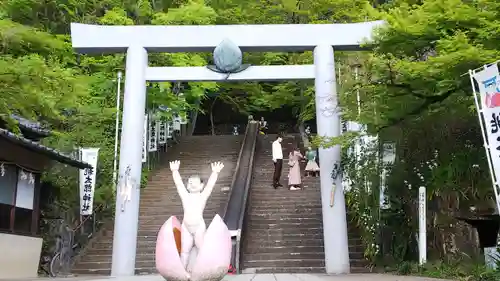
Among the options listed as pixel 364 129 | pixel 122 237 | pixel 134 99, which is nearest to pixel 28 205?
pixel 122 237

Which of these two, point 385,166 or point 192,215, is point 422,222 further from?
point 192,215

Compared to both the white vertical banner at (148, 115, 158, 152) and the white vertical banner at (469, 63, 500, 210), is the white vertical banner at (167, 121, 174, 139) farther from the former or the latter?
the white vertical banner at (469, 63, 500, 210)

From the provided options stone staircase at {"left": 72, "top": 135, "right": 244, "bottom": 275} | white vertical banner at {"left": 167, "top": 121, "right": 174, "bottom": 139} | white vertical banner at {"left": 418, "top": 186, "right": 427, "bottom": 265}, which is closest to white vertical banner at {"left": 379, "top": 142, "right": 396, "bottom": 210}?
white vertical banner at {"left": 418, "top": 186, "right": 427, "bottom": 265}

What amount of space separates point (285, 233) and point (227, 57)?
4.55 meters

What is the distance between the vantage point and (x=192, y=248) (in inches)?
277

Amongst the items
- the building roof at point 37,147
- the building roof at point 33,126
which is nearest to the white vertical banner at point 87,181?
the building roof at point 37,147

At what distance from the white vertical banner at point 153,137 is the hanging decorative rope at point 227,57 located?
25.1ft

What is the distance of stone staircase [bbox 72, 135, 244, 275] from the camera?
39.3 feet

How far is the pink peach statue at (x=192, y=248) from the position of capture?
21.9 ft

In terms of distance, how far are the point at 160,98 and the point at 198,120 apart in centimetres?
1452

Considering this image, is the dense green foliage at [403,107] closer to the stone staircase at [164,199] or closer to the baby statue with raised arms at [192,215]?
the stone staircase at [164,199]

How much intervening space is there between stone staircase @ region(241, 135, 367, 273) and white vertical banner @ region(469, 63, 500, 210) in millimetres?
4592

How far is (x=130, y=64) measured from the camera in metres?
11.4

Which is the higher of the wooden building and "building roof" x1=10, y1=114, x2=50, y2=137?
"building roof" x1=10, y1=114, x2=50, y2=137
